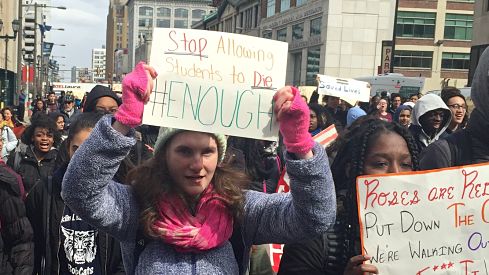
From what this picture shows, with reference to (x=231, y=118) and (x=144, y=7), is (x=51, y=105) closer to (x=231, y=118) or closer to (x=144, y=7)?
(x=231, y=118)

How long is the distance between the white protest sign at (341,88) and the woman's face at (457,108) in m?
3.42

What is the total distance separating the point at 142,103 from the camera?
193cm

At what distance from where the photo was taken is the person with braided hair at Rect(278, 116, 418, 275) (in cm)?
223

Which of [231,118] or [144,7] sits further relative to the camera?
[144,7]

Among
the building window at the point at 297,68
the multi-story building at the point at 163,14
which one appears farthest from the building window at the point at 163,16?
the building window at the point at 297,68

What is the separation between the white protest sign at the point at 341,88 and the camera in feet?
31.3

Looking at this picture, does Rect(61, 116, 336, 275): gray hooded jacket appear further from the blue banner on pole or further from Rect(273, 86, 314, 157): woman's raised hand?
the blue banner on pole

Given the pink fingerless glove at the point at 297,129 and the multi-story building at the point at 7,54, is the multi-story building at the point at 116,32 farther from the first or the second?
the pink fingerless glove at the point at 297,129

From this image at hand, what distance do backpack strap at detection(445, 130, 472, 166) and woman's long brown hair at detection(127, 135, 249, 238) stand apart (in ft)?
3.51

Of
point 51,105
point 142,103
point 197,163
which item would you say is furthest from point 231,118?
point 51,105

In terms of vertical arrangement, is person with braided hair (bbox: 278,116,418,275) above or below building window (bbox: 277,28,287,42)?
below

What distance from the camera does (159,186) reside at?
2066 mm

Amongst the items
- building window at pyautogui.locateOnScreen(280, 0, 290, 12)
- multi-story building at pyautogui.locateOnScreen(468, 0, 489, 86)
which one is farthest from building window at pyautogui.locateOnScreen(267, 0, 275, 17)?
multi-story building at pyautogui.locateOnScreen(468, 0, 489, 86)

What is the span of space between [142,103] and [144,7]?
14852 centimetres
